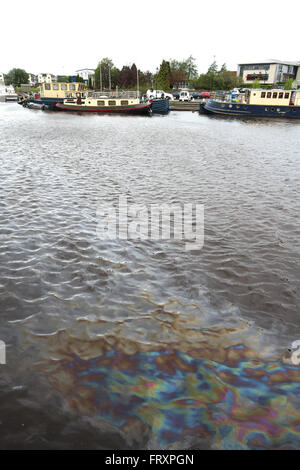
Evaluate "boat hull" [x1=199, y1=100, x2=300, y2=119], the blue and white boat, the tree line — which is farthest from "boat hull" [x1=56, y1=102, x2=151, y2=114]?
the tree line

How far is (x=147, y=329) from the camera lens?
5.14m

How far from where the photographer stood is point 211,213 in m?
10.2

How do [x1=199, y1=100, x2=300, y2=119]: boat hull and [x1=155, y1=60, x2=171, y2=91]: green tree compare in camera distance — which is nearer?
[x1=199, y1=100, x2=300, y2=119]: boat hull

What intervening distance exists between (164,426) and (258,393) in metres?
1.36

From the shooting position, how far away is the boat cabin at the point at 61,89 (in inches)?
2360

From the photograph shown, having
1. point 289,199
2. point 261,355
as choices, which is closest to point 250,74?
point 289,199

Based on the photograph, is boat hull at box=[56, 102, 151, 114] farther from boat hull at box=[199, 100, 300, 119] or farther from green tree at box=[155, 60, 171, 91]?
green tree at box=[155, 60, 171, 91]

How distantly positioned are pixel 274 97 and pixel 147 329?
51.2 meters

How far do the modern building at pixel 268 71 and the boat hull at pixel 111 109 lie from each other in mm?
81463

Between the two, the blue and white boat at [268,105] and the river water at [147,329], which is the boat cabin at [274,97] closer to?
the blue and white boat at [268,105]

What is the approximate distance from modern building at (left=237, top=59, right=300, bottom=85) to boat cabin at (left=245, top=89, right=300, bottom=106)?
7859 cm

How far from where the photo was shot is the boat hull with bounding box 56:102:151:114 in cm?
5231

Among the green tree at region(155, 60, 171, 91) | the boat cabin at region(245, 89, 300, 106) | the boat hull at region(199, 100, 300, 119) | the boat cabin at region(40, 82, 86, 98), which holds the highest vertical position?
the green tree at region(155, 60, 171, 91)

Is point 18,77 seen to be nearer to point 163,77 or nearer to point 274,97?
point 163,77
